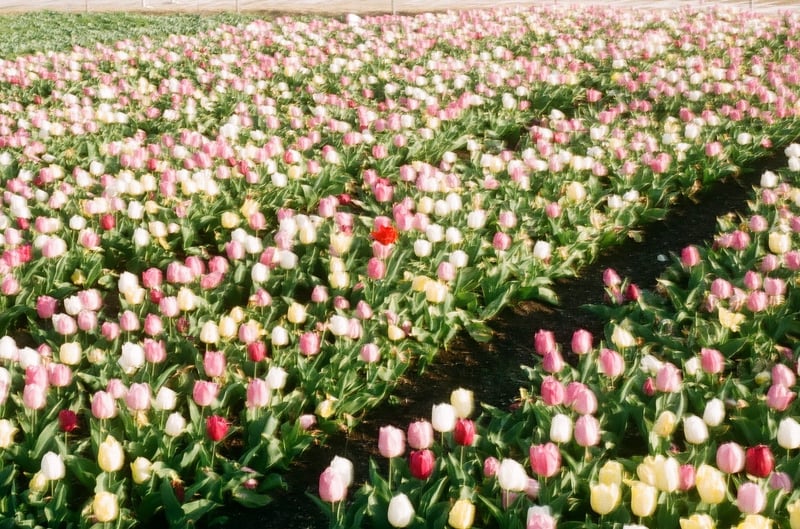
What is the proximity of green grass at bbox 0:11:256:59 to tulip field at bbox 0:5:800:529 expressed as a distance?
129 inches

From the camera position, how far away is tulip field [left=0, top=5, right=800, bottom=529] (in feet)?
9.09

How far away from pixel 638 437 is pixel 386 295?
1.38 metres

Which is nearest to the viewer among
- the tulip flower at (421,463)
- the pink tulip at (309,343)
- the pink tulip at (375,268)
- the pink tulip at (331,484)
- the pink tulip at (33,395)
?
the pink tulip at (331,484)

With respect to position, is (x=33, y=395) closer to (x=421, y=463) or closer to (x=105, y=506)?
(x=105, y=506)

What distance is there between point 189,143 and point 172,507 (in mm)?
3875

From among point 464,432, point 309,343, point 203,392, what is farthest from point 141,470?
point 464,432

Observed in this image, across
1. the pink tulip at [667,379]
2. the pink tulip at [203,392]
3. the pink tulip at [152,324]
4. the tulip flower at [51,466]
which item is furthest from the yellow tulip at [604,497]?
the pink tulip at [152,324]

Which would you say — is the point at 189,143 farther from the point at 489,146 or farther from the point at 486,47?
the point at 486,47

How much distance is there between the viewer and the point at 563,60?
907 centimetres

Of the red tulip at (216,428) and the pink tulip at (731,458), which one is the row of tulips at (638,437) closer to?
the pink tulip at (731,458)

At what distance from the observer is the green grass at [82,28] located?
12.1m

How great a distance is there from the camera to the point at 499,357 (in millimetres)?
4188

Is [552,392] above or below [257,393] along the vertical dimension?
above

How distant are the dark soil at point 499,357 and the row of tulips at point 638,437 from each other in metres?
0.18
